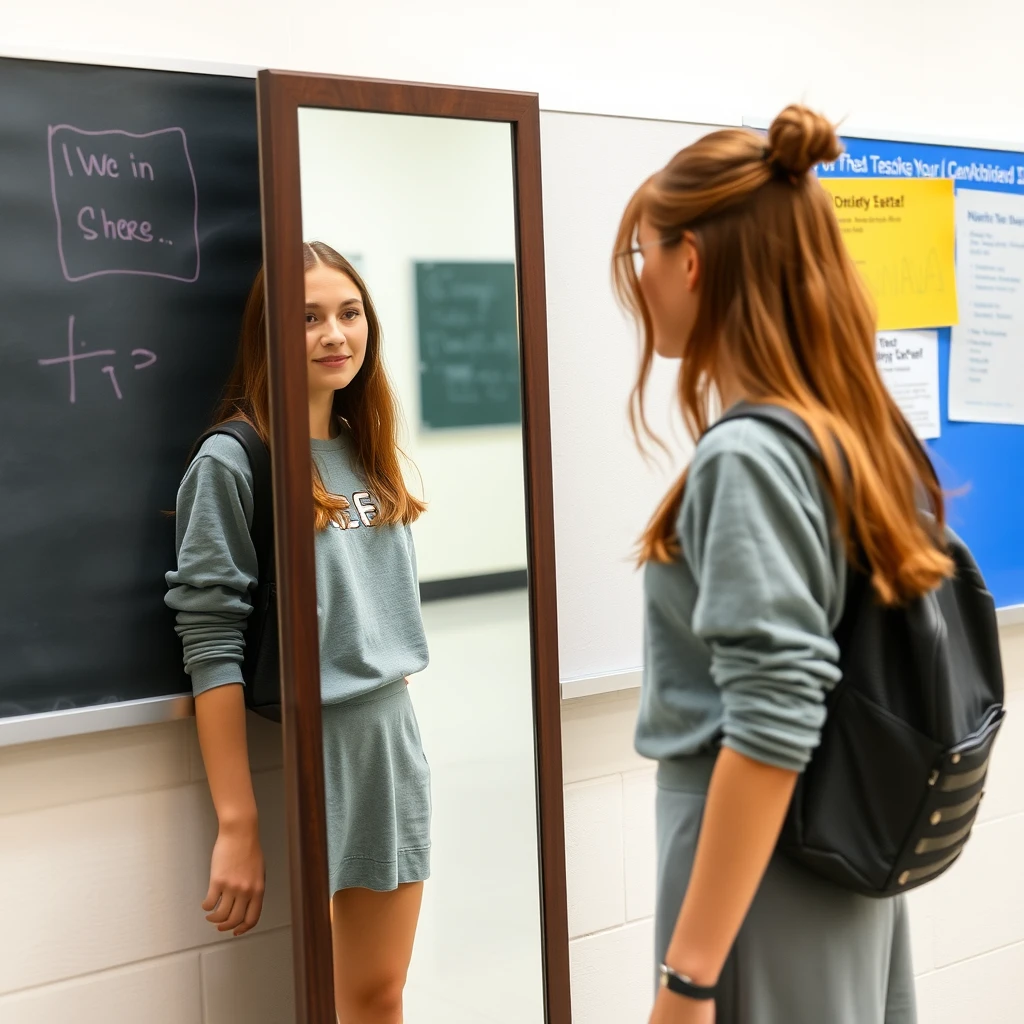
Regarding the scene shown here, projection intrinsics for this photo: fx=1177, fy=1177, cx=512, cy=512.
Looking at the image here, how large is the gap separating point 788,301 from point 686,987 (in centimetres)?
57

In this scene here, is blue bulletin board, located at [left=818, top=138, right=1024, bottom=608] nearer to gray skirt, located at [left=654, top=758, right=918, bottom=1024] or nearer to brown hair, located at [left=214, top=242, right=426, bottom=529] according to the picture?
brown hair, located at [left=214, top=242, right=426, bottom=529]

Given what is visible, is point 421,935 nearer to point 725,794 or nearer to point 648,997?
point 648,997

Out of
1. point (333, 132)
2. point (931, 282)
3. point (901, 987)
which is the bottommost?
point (901, 987)

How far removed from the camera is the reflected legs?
144 centimetres

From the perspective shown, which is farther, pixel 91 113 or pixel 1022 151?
pixel 1022 151

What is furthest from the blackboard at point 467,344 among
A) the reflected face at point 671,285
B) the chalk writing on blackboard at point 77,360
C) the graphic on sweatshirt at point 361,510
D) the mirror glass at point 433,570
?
the reflected face at point 671,285

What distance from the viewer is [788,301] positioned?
1.00 meters

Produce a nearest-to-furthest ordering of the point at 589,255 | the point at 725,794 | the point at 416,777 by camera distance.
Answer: the point at 725,794 < the point at 416,777 < the point at 589,255

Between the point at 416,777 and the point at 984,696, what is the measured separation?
0.71m

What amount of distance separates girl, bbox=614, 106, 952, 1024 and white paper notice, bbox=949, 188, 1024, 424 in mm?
1125

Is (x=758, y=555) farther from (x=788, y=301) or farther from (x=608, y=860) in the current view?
(x=608, y=860)

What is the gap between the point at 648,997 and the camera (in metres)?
1.85

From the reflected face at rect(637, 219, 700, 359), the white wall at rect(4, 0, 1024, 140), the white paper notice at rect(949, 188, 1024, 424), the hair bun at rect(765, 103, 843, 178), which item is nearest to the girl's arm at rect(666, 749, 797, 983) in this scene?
the reflected face at rect(637, 219, 700, 359)

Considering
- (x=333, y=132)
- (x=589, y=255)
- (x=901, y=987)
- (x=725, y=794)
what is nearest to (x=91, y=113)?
(x=333, y=132)
